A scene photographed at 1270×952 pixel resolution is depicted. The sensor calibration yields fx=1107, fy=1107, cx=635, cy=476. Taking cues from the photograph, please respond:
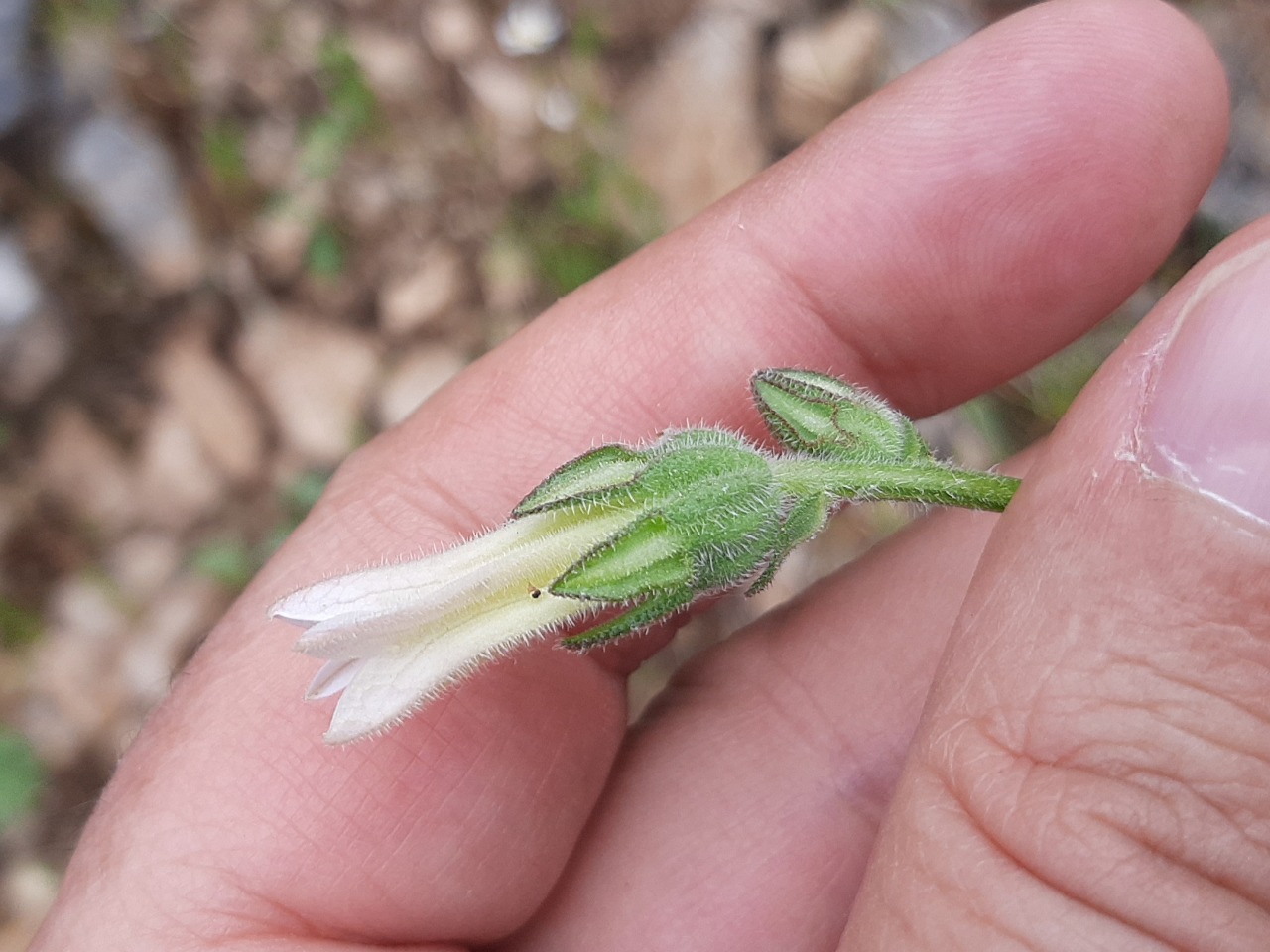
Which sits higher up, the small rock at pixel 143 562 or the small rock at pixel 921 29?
the small rock at pixel 143 562

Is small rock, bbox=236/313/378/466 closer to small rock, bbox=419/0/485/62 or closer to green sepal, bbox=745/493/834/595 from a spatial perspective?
small rock, bbox=419/0/485/62

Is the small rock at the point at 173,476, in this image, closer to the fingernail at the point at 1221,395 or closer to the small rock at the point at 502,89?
the small rock at the point at 502,89

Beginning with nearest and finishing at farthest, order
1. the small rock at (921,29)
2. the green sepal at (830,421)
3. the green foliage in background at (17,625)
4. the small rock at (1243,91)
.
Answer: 1. the green sepal at (830,421)
2. the small rock at (1243,91)
3. the small rock at (921,29)
4. the green foliage in background at (17,625)

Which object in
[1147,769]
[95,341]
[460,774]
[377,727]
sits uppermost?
[95,341]

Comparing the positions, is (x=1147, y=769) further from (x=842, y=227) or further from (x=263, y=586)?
(x=263, y=586)

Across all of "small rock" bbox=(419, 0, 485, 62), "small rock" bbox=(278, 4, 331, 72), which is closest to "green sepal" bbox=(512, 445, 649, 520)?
"small rock" bbox=(419, 0, 485, 62)

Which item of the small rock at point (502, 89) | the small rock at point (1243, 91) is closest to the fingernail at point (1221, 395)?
the small rock at point (1243, 91)

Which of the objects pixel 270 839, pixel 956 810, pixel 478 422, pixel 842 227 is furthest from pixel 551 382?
pixel 956 810

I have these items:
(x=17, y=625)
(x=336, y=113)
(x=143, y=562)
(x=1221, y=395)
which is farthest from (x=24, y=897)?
(x=1221, y=395)
